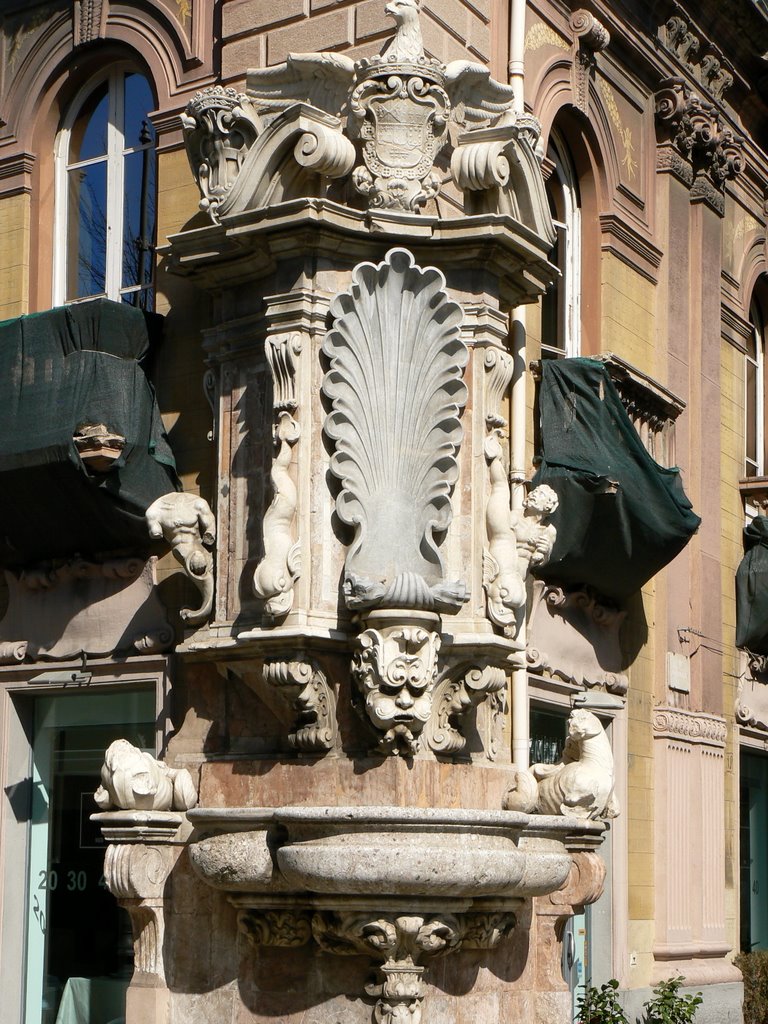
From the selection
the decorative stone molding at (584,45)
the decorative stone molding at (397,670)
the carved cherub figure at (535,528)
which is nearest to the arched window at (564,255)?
the decorative stone molding at (584,45)

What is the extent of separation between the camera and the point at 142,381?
12.6 m

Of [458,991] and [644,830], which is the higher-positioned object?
[644,830]

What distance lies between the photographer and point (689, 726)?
16141 millimetres

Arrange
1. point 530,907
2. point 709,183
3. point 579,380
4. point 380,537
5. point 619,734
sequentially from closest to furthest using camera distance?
point 380,537, point 530,907, point 579,380, point 619,734, point 709,183

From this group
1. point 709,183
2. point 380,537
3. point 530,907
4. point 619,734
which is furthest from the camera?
point 709,183

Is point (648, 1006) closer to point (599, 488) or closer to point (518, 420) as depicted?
point (599, 488)

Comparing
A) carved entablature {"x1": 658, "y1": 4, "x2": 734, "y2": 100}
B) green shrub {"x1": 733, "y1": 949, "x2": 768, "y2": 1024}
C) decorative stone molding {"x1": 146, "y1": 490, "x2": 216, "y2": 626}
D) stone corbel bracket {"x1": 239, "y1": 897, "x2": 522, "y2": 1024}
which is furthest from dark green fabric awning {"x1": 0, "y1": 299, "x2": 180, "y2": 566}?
green shrub {"x1": 733, "y1": 949, "x2": 768, "y2": 1024}

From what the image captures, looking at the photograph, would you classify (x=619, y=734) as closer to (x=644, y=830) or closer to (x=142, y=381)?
(x=644, y=830)

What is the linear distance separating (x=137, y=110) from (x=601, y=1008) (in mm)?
7761

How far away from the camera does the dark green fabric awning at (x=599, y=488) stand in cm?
1366

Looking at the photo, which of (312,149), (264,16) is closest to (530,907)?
(312,149)

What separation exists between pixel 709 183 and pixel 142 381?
23.7 ft

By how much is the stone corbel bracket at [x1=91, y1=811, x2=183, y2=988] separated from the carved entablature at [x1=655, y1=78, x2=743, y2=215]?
8384 mm

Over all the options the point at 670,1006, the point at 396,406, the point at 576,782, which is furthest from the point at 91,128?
the point at 670,1006
